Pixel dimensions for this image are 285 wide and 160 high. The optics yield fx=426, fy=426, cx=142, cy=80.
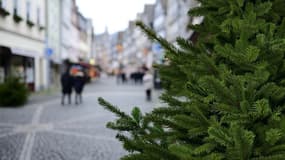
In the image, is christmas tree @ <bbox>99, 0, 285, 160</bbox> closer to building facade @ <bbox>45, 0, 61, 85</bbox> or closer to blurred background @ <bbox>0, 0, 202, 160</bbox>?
blurred background @ <bbox>0, 0, 202, 160</bbox>

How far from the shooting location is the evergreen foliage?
16.9 meters

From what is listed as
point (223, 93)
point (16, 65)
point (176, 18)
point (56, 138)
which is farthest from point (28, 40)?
point (223, 93)

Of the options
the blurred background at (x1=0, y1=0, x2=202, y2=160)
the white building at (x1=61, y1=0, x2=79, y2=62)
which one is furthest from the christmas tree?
the white building at (x1=61, y1=0, x2=79, y2=62)

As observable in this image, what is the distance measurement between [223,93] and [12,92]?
51.9ft

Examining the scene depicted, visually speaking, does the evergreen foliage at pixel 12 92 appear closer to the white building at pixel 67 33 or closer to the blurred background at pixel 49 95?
the blurred background at pixel 49 95

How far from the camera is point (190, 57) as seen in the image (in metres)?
2.83

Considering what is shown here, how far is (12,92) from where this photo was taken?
17047mm

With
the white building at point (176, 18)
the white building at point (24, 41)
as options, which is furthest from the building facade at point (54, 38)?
the white building at point (176, 18)

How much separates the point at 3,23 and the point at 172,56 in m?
21.5

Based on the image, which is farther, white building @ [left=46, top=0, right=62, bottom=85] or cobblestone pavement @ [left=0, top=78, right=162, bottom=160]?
white building @ [left=46, top=0, right=62, bottom=85]

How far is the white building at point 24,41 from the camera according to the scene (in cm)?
2353

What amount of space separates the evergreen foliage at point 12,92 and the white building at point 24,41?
368cm

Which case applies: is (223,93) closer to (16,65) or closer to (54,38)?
(16,65)

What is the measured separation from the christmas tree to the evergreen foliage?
14.8 m
